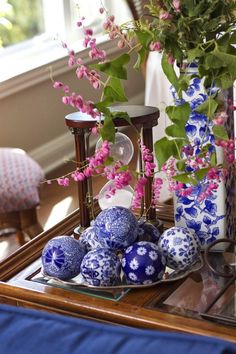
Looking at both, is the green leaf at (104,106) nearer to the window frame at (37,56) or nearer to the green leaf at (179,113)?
the green leaf at (179,113)

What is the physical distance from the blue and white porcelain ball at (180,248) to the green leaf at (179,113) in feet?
0.69

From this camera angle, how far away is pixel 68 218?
4.79 ft

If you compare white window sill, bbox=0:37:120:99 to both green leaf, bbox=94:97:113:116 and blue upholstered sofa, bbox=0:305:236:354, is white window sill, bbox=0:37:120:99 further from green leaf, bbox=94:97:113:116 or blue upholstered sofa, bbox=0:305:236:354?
blue upholstered sofa, bbox=0:305:236:354

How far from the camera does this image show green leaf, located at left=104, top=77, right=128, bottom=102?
1.13 meters

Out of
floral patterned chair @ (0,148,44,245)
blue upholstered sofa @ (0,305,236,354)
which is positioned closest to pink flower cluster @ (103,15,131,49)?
blue upholstered sofa @ (0,305,236,354)

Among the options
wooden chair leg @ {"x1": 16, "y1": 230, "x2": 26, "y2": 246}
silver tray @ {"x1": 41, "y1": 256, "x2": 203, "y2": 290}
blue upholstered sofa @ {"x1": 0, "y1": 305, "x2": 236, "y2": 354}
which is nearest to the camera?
blue upholstered sofa @ {"x1": 0, "y1": 305, "x2": 236, "y2": 354}

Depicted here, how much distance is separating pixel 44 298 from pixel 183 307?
0.74 ft

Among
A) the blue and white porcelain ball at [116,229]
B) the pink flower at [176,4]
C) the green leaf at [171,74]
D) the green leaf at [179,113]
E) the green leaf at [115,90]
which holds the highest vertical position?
the pink flower at [176,4]

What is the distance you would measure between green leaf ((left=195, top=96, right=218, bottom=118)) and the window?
6.76 ft

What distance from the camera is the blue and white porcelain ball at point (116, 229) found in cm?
119

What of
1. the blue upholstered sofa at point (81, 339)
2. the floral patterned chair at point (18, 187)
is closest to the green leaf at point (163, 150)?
the blue upholstered sofa at point (81, 339)

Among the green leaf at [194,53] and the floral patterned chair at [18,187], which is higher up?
the green leaf at [194,53]

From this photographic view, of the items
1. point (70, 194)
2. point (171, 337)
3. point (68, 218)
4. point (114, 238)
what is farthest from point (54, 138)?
point (171, 337)

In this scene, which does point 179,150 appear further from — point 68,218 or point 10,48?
point 10,48
